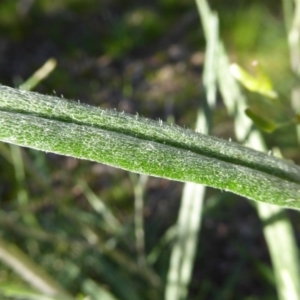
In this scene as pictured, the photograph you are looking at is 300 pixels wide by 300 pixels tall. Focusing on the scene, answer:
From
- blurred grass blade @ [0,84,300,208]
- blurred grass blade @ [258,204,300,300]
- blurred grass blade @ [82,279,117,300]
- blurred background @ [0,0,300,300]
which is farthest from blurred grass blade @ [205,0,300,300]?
blurred background @ [0,0,300,300]

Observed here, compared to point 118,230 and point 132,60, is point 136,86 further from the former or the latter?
point 118,230

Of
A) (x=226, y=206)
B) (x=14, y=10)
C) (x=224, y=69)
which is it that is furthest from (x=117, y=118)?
(x=14, y=10)

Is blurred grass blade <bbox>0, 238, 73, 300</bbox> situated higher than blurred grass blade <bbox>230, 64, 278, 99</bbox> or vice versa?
blurred grass blade <bbox>230, 64, 278, 99</bbox>

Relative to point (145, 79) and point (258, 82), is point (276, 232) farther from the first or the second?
point (145, 79)

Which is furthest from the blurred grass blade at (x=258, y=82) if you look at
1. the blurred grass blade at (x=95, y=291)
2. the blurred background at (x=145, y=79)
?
the blurred background at (x=145, y=79)

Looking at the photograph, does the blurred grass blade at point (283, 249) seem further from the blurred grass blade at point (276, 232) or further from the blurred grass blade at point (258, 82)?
the blurred grass blade at point (258, 82)

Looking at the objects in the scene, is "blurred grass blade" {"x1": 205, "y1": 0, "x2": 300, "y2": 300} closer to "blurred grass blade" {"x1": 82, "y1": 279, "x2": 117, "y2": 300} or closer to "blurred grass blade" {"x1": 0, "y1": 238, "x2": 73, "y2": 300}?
"blurred grass blade" {"x1": 0, "y1": 238, "x2": 73, "y2": 300}

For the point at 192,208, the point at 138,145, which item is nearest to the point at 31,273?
the point at 192,208
